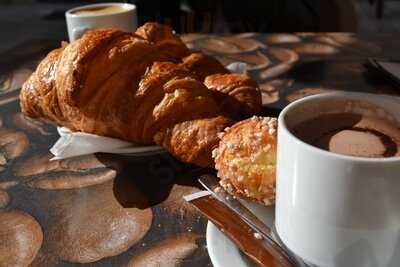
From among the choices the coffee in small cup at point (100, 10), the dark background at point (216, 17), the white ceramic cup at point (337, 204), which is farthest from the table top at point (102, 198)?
the dark background at point (216, 17)

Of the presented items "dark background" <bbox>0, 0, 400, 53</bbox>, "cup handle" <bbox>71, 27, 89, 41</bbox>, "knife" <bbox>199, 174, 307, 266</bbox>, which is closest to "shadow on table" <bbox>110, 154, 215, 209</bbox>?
"knife" <bbox>199, 174, 307, 266</bbox>

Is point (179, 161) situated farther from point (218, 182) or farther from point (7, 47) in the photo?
point (7, 47)

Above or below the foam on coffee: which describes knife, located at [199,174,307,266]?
below

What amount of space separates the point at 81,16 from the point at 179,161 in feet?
1.77

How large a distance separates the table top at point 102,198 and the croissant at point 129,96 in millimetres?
52

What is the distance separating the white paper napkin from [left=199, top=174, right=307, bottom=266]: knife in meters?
0.21

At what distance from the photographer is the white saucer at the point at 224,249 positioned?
1.62 feet

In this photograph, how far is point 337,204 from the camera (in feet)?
1.45

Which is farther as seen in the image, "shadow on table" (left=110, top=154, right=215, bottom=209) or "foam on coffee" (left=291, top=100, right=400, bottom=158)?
"shadow on table" (left=110, top=154, right=215, bottom=209)

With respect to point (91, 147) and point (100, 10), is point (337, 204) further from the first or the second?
point (100, 10)

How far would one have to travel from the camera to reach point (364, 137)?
472 millimetres

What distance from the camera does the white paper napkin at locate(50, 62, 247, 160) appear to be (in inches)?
31.0

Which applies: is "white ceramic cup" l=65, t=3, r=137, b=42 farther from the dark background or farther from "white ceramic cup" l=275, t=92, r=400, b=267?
"white ceramic cup" l=275, t=92, r=400, b=267

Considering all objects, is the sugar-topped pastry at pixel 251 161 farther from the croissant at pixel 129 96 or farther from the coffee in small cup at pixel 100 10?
the coffee in small cup at pixel 100 10
